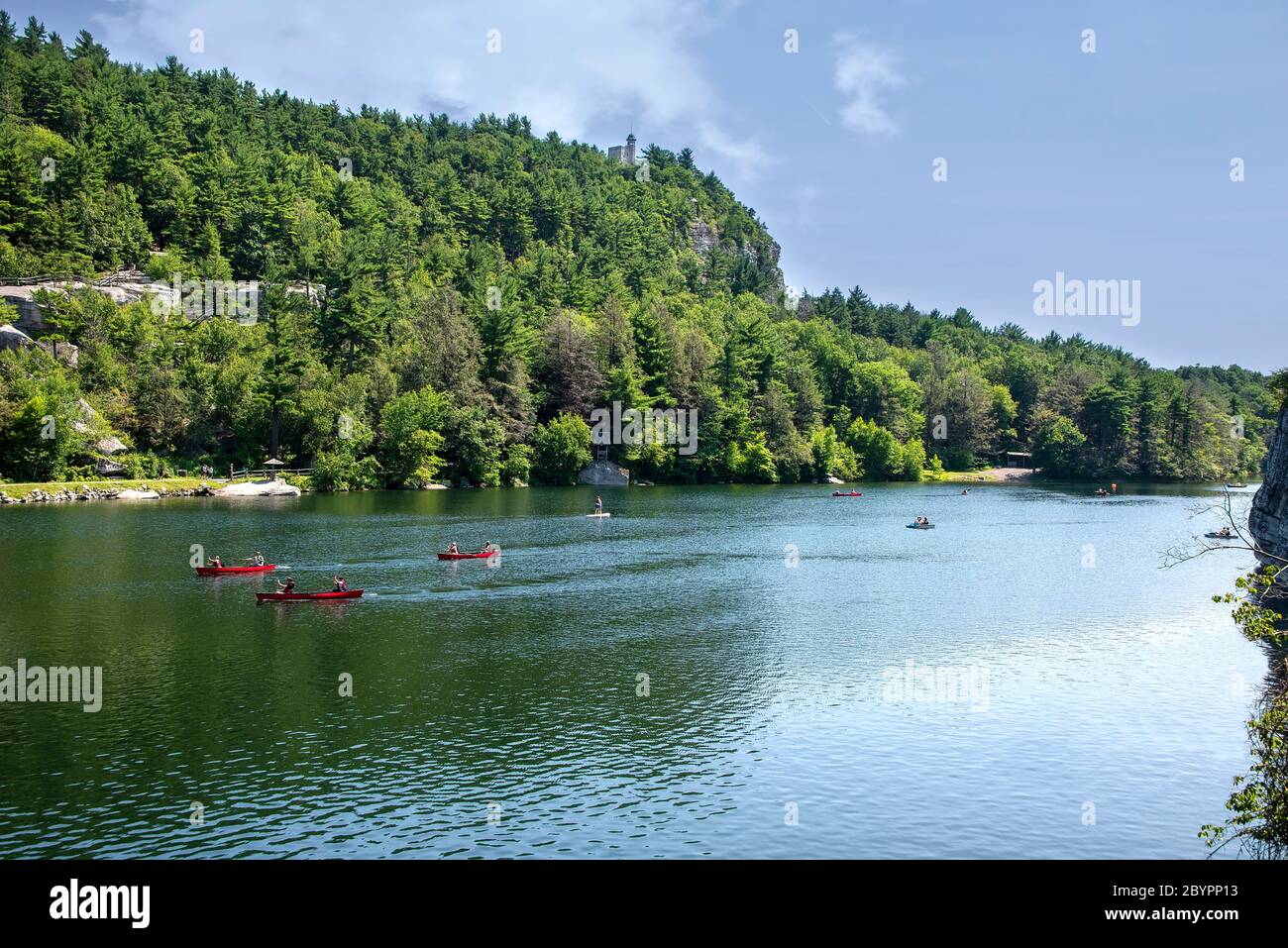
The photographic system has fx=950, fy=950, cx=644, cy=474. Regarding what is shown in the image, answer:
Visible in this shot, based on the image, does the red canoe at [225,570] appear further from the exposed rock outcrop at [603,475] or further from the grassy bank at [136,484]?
the exposed rock outcrop at [603,475]

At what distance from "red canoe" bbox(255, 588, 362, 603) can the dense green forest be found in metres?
55.5

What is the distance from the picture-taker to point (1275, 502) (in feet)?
156

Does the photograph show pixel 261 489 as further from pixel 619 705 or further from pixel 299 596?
pixel 619 705

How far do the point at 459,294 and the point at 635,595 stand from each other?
3630 inches

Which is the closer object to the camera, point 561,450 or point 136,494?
point 136,494

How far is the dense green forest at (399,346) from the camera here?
345 feet

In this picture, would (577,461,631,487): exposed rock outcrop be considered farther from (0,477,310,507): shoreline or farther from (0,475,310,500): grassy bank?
(0,477,310,507): shoreline

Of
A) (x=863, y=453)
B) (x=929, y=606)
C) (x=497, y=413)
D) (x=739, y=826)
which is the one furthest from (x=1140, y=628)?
(x=863, y=453)

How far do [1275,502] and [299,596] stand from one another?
48788 mm

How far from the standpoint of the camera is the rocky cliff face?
4588cm

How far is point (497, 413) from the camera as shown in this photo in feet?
A: 392

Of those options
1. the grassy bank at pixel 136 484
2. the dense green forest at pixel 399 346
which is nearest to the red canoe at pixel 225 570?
the grassy bank at pixel 136 484

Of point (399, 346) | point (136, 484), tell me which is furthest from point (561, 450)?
point (136, 484)
